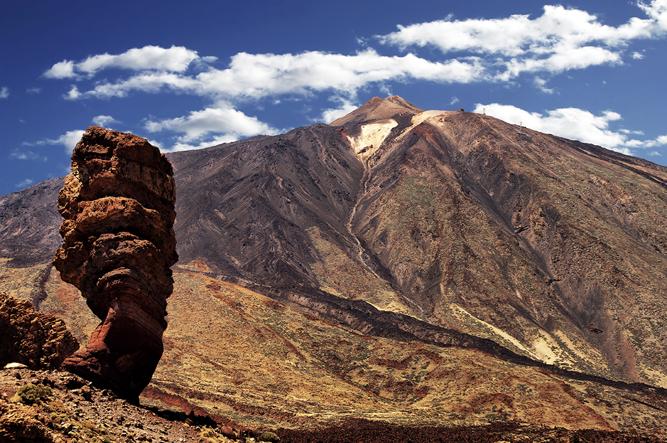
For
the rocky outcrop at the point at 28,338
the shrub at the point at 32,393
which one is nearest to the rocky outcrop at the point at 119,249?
the rocky outcrop at the point at 28,338

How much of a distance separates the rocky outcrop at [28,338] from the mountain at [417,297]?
1796cm

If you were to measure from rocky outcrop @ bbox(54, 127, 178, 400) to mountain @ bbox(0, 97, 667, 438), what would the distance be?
21036 mm

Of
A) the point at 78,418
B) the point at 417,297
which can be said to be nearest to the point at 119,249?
the point at 78,418

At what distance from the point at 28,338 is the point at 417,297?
122 metres

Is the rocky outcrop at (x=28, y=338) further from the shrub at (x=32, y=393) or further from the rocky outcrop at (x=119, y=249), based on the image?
the shrub at (x=32, y=393)

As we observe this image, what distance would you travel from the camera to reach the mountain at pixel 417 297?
70562 mm

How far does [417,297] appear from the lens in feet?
490

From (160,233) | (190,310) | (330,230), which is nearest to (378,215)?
(330,230)

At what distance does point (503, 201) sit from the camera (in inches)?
7461

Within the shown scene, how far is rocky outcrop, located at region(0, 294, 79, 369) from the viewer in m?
31.8

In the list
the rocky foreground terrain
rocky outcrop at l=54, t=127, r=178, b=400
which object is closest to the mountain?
rocky outcrop at l=54, t=127, r=178, b=400

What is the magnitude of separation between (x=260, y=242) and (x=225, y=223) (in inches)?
702

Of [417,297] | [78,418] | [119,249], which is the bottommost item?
[78,418]

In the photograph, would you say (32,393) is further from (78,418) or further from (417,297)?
→ (417,297)
